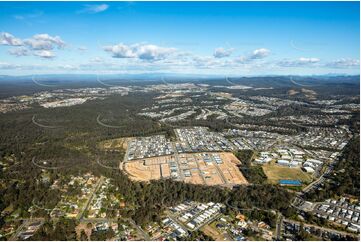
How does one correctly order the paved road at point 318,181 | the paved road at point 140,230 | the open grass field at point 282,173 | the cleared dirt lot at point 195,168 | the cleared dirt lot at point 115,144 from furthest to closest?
the cleared dirt lot at point 115,144 < the open grass field at point 282,173 < the cleared dirt lot at point 195,168 < the paved road at point 318,181 < the paved road at point 140,230

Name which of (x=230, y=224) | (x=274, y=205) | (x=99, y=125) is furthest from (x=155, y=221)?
(x=99, y=125)

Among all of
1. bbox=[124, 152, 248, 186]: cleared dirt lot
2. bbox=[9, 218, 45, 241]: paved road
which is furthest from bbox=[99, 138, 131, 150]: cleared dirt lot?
bbox=[9, 218, 45, 241]: paved road

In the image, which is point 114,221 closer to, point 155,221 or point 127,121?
point 155,221

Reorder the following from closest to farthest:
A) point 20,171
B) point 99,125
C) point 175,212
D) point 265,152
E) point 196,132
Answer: point 175,212, point 20,171, point 265,152, point 196,132, point 99,125

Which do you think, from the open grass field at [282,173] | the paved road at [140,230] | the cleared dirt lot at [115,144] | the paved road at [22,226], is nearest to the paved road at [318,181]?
the open grass field at [282,173]

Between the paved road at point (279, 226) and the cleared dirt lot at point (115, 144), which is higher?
the cleared dirt lot at point (115, 144)

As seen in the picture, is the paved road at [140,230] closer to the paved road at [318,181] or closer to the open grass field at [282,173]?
the open grass field at [282,173]

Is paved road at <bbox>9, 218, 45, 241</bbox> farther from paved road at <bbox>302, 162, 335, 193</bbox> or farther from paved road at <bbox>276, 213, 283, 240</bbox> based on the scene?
paved road at <bbox>302, 162, 335, 193</bbox>
